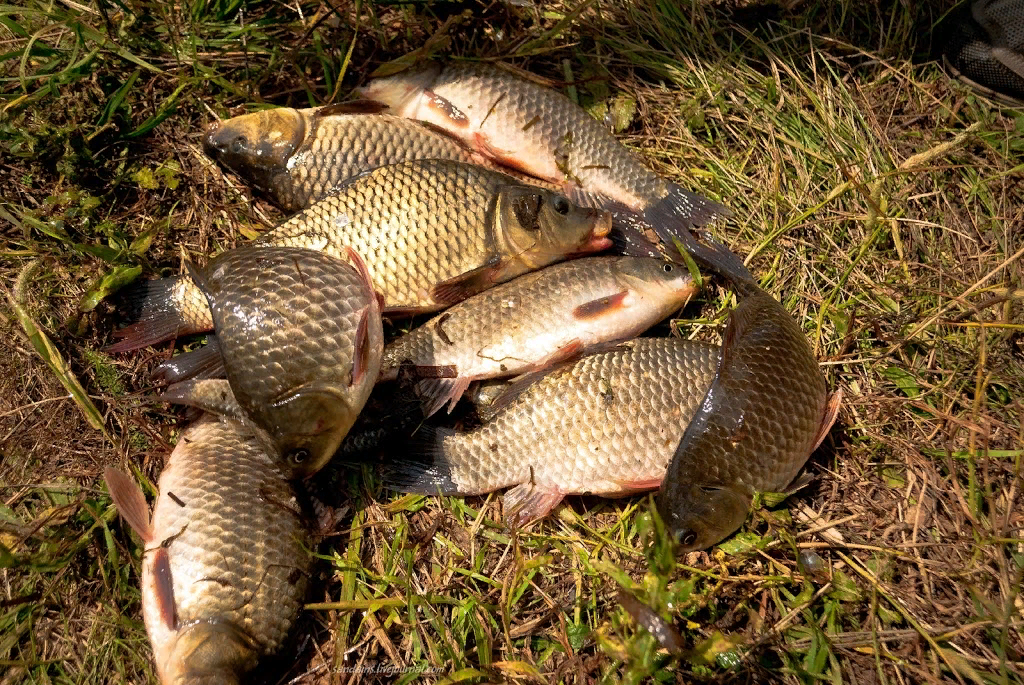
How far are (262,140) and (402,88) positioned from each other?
66 cm

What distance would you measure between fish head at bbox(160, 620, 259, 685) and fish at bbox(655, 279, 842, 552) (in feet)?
4.92

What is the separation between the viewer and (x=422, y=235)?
2672 mm

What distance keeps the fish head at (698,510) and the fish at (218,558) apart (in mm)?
1332

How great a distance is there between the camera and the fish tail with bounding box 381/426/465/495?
266cm

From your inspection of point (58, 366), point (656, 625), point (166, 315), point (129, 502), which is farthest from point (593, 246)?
point (58, 366)

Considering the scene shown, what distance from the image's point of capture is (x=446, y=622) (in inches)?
104

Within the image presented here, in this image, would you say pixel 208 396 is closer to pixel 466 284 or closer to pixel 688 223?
pixel 466 284

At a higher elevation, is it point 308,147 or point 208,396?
point 308,147

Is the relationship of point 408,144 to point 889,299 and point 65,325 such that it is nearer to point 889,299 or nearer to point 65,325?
point 65,325

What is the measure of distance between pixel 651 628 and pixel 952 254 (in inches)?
91.6

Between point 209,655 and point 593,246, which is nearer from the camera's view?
point 209,655

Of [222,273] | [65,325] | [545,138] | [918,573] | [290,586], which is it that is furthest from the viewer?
[545,138]

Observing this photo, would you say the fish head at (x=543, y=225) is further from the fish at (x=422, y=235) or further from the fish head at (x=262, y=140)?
the fish head at (x=262, y=140)

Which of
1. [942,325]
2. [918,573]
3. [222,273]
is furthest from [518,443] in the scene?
[942,325]
